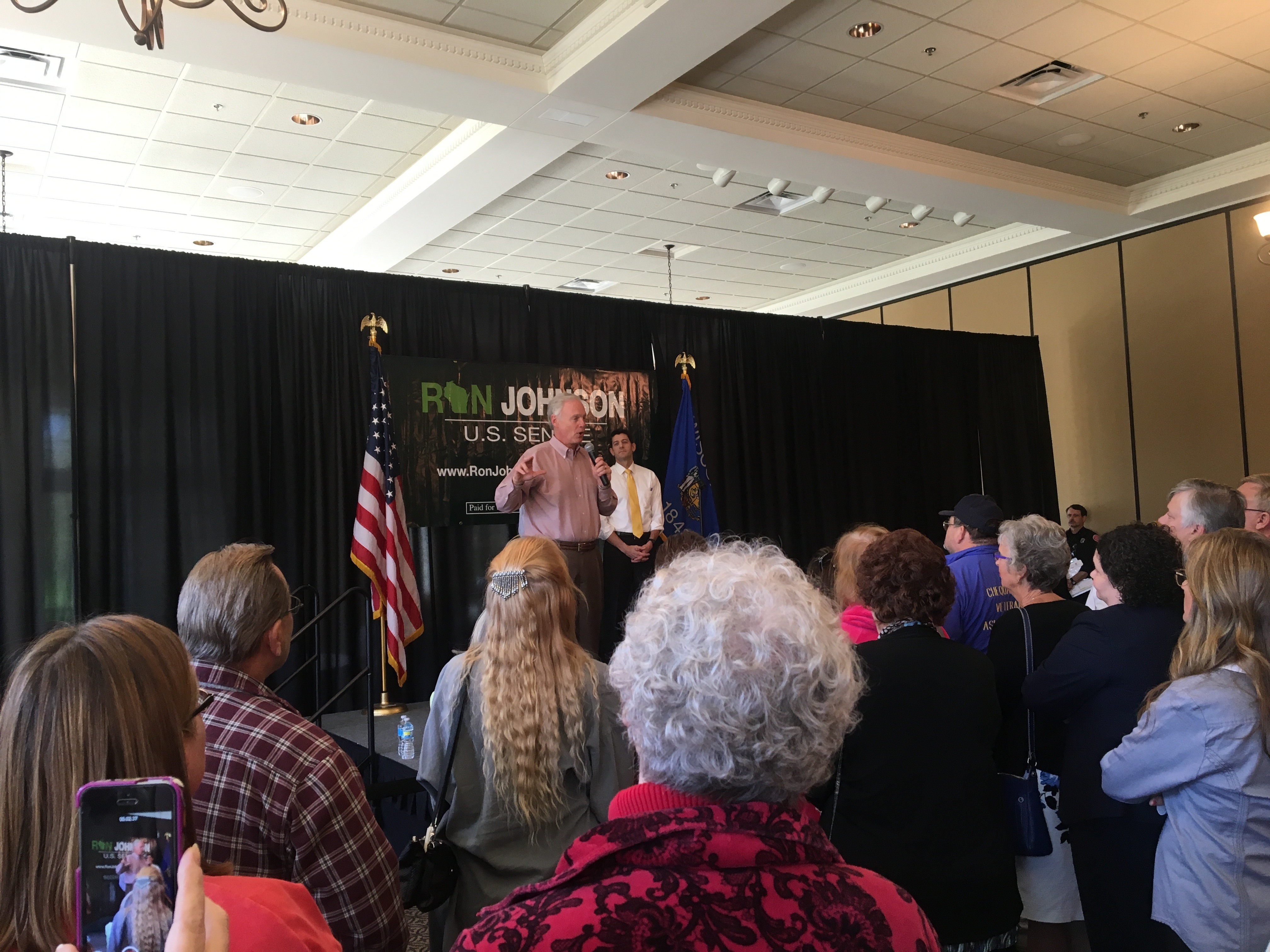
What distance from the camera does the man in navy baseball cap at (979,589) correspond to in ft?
10.7

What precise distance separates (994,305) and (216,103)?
8.27 metres

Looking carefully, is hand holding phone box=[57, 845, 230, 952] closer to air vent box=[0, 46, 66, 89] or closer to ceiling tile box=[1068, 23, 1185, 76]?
air vent box=[0, 46, 66, 89]

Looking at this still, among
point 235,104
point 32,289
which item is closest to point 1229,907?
point 32,289

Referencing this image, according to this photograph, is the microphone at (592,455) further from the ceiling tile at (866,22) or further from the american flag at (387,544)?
the ceiling tile at (866,22)

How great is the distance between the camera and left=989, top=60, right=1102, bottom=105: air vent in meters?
6.31

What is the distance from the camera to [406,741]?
4.53 m

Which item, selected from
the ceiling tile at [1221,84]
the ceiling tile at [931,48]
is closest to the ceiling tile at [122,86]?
the ceiling tile at [931,48]

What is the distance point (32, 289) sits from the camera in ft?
16.6

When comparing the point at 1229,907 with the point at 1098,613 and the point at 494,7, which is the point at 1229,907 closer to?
the point at 1098,613

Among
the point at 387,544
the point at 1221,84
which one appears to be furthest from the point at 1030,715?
the point at 1221,84

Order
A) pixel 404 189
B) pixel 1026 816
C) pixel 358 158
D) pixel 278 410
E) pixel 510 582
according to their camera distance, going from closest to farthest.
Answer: pixel 510 582
pixel 1026 816
pixel 278 410
pixel 358 158
pixel 404 189

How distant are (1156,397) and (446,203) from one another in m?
7.10

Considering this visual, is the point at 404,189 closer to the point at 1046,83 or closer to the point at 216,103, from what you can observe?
the point at 216,103

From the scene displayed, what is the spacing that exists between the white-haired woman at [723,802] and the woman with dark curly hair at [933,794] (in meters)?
0.94
